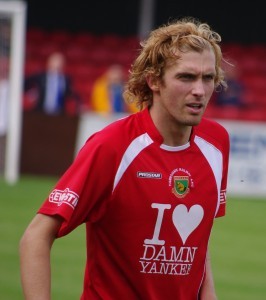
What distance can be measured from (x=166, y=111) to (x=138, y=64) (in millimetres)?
308

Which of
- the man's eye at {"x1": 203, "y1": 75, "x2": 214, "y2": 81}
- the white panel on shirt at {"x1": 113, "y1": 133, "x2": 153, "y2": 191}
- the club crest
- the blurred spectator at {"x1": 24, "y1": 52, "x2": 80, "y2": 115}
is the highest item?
the man's eye at {"x1": 203, "y1": 75, "x2": 214, "y2": 81}

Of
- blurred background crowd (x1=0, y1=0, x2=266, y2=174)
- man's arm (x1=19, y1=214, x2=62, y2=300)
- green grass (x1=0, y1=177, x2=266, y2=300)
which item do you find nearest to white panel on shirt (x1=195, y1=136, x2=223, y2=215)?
man's arm (x1=19, y1=214, x2=62, y2=300)

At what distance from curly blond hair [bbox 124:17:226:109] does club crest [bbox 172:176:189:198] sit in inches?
16.7

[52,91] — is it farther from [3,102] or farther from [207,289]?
[207,289]

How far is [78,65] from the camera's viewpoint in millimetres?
27781

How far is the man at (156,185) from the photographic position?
175 inches

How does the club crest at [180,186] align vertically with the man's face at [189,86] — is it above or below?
below

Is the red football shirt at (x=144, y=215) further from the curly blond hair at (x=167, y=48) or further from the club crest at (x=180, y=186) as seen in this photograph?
the curly blond hair at (x=167, y=48)

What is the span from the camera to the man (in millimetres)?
4453

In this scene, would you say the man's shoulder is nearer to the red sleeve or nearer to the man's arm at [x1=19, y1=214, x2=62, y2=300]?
the red sleeve

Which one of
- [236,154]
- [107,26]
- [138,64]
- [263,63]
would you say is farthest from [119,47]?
[138,64]

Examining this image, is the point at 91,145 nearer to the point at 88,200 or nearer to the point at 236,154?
the point at 88,200

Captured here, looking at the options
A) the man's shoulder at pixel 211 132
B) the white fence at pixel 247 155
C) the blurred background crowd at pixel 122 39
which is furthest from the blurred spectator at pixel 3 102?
the man's shoulder at pixel 211 132

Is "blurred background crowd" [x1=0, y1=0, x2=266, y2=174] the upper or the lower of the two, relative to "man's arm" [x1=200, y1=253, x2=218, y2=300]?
lower
